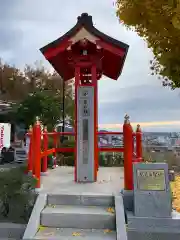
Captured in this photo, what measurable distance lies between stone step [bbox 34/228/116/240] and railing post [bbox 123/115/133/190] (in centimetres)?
120

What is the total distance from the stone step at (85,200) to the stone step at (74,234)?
714mm

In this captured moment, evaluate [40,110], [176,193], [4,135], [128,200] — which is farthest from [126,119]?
[40,110]

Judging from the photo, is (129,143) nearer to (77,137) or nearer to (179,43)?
(77,137)

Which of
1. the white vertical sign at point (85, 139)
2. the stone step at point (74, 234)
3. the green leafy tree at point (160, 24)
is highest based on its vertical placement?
the green leafy tree at point (160, 24)

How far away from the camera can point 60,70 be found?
1029 centimetres

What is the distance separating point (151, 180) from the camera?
19.1 ft

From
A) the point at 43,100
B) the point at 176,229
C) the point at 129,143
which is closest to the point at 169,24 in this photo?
the point at 129,143

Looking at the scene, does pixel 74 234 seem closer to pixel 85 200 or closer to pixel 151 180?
pixel 85 200

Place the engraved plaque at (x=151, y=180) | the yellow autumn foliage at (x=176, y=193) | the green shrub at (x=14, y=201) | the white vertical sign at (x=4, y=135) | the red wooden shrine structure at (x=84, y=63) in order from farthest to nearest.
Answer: the white vertical sign at (x=4, y=135)
the red wooden shrine structure at (x=84, y=63)
the yellow autumn foliage at (x=176, y=193)
the green shrub at (x=14, y=201)
the engraved plaque at (x=151, y=180)

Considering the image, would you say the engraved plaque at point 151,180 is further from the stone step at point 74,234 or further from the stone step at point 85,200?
the stone step at point 74,234

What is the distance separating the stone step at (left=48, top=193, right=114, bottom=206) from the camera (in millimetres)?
6215

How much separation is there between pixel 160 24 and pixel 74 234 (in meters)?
5.43

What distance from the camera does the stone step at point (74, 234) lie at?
518cm

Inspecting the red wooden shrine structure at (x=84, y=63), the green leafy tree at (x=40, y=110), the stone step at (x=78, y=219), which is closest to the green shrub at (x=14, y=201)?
the stone step at (x=78, y=219)
